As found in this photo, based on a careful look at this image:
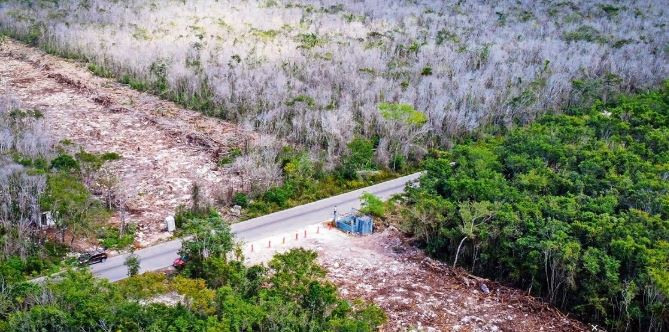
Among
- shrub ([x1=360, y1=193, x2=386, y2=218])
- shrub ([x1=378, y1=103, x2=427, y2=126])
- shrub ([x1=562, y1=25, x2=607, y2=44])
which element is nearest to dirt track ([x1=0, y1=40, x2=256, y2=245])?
shrub ([x1=360, y1=193, x2=386, y2=218])

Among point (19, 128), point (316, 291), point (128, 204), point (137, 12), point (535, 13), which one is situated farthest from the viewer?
point (535, 13)

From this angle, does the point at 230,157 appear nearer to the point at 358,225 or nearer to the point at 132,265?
the point at 358,225

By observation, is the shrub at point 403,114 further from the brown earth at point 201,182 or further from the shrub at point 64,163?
the shrub at point 64,163

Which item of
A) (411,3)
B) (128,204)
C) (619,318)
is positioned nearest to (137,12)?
(411,3)

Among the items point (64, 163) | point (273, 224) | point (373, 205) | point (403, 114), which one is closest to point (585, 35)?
point (403, 114)

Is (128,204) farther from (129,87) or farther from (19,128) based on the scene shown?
(129,87)

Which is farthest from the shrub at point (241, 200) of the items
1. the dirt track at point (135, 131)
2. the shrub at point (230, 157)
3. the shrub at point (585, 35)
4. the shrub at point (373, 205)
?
the shrub at point (585, 35)
